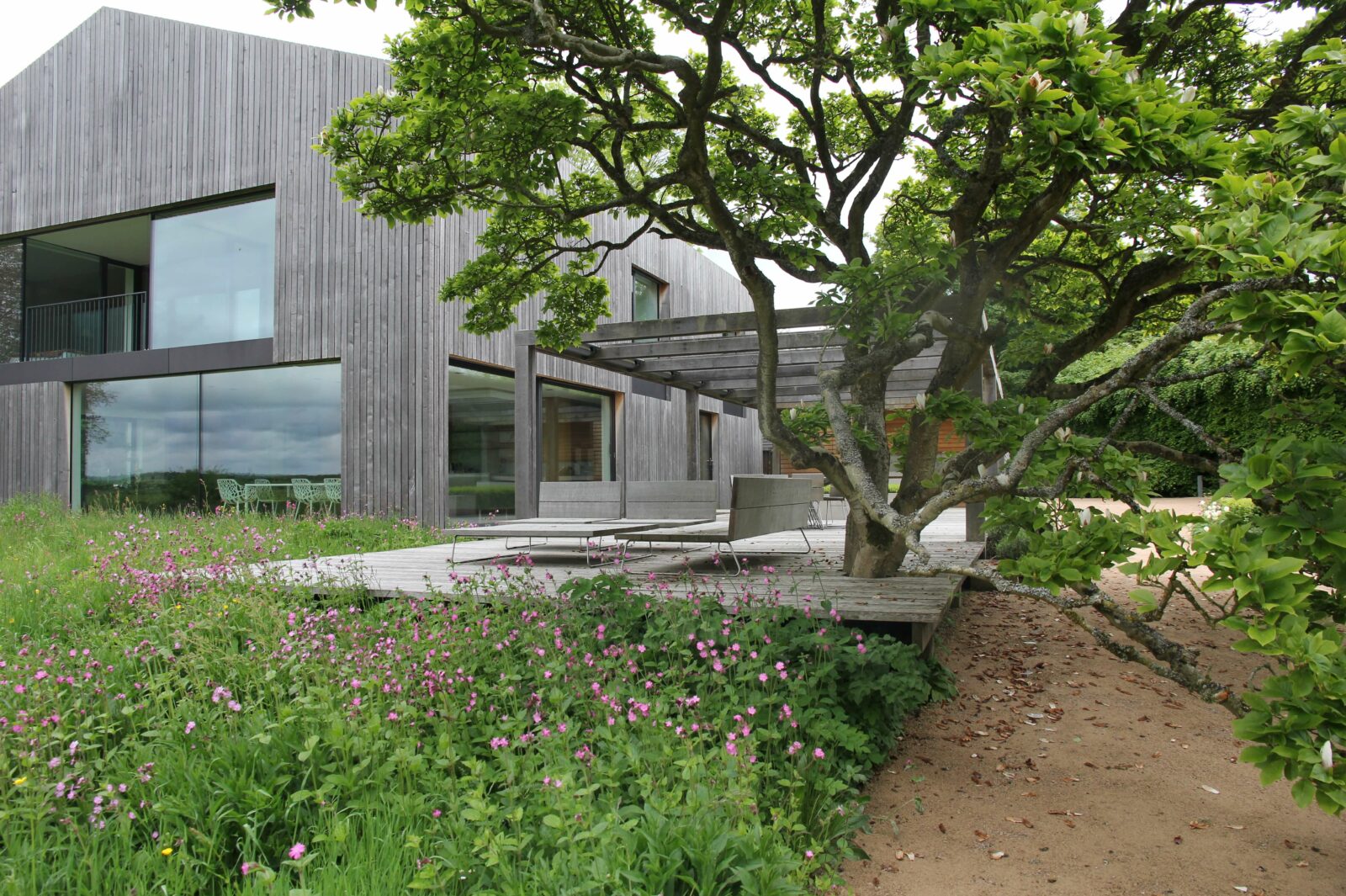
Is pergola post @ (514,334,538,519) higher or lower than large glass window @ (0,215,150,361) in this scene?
lower

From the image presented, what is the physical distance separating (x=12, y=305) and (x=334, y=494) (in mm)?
8062

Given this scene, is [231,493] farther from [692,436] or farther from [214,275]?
[692,436]

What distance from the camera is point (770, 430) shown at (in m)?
4.23

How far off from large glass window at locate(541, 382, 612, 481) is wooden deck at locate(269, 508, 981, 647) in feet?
13.9

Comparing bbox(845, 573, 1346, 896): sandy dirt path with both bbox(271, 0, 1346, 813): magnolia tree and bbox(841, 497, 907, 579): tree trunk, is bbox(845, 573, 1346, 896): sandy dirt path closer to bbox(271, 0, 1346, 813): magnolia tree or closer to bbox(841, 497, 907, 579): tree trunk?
bbox(271, 0, 1346, 813): magnolia tree

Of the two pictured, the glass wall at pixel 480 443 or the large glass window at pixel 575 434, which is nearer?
the glass wall at pixel 480 443

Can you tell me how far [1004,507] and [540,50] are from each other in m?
3.67

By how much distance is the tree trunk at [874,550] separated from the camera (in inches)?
187

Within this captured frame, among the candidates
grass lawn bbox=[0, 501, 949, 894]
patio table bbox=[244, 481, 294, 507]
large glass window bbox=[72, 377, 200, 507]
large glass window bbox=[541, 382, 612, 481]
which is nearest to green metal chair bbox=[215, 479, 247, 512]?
patio table bbox=[244, 481, 294, 507]

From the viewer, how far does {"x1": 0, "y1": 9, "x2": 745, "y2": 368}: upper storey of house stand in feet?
34.7

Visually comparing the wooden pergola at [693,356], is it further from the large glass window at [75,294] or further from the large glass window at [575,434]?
the large glass window at [75,294]

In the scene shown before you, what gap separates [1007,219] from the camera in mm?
4727

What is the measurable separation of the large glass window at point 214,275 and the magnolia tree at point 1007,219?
686 cm

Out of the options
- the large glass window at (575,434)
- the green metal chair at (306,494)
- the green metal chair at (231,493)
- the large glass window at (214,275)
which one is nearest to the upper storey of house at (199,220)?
the large glass window at (214,275)
